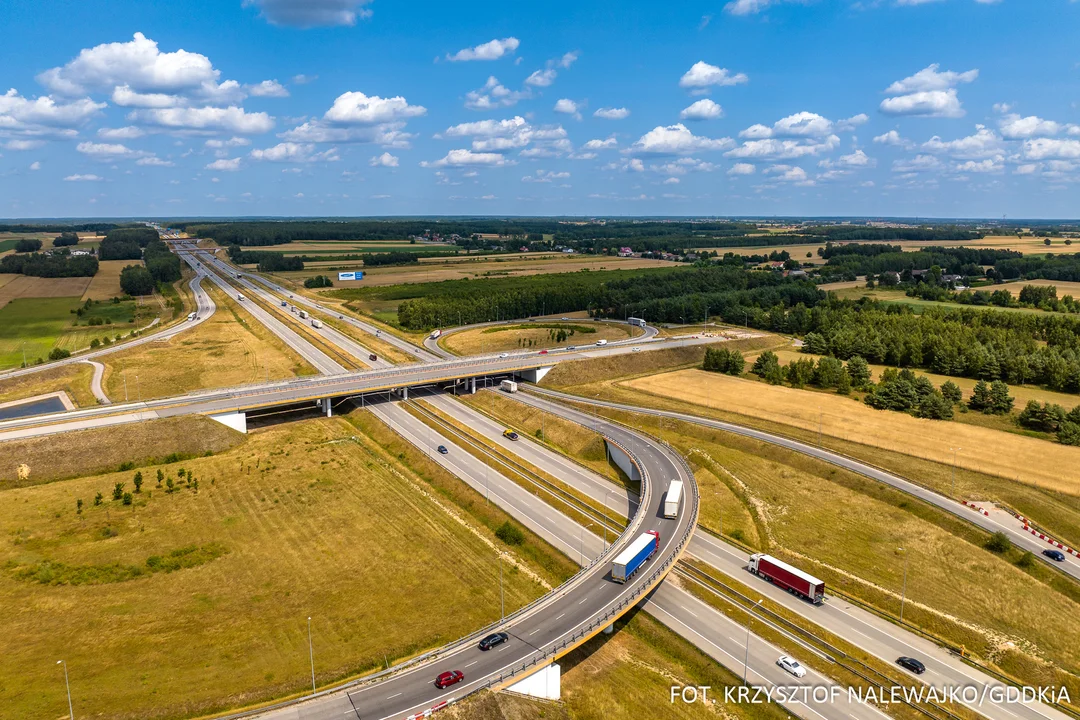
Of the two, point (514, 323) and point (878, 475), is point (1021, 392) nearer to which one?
point (878, 475)

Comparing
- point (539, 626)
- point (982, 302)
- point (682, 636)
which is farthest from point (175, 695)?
point (982, 302)

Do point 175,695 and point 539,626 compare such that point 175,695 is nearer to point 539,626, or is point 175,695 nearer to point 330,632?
point 330,632

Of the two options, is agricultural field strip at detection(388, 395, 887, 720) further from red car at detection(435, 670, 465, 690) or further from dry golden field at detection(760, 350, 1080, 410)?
dry golden field at detection(760, 350, 1080, 410)

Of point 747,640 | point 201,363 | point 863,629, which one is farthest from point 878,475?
point 201,363

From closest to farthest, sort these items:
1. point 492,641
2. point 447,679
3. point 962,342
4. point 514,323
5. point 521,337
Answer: point 447,679 → point 492,641 → point 962,342 → point 521,337 → point 514,323

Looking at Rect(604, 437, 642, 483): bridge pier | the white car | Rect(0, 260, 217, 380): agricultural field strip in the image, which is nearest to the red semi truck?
the white car

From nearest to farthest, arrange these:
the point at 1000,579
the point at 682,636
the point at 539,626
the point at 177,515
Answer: the point at 539,626 < the point at 682,636 < the point at 1000,579 < the point at 177,515
